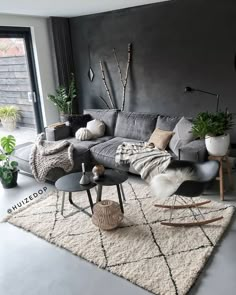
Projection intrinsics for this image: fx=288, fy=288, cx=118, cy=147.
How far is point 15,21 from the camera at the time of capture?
187 inches

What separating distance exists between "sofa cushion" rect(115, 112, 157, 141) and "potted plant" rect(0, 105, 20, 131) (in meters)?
1.90

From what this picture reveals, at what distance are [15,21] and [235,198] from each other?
4303 millimetres

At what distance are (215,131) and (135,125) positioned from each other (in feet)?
5.02

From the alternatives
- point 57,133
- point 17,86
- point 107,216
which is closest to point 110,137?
point 57,133

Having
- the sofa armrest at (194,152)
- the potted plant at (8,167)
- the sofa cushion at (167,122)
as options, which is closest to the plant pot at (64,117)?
the potted plant at (8,167)

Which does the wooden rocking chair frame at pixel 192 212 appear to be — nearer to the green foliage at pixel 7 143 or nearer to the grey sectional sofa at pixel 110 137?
the grey sectional sofa at pixel 110 137

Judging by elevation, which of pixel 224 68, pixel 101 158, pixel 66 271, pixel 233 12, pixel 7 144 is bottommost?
pixel 66 271

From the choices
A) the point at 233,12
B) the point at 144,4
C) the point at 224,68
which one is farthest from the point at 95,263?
the point at 144,4

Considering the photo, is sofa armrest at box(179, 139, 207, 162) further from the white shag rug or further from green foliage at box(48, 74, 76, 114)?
green foliage at box(48, 74, 76, 114)

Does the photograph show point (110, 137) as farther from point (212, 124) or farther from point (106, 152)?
point (212, 124)

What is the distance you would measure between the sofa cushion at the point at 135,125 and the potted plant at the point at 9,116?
6.23 ft

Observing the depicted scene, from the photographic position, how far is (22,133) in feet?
17.6

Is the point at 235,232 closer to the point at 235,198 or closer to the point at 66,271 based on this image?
the point at 235,198

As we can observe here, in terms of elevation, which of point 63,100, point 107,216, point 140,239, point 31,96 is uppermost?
point 31,96
